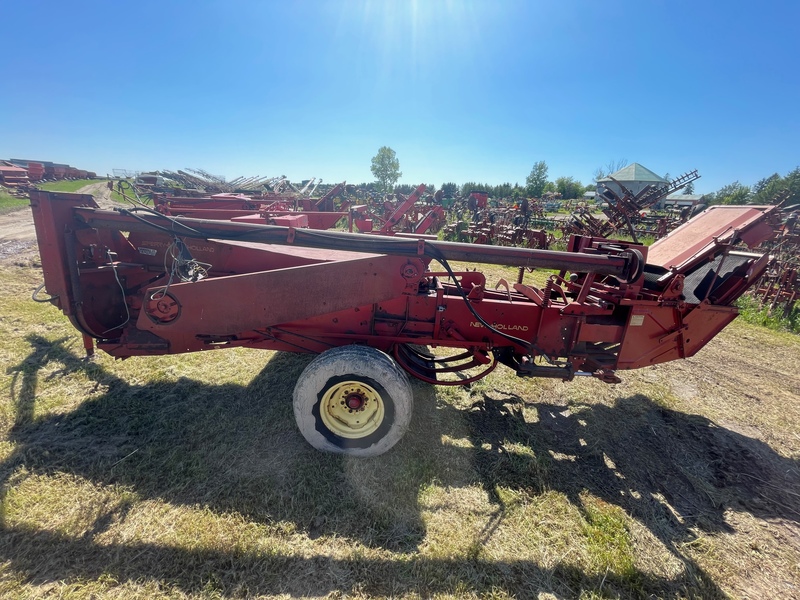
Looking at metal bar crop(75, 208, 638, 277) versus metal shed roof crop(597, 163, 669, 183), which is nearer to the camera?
metal bar crop(75, 208, 638, 277)

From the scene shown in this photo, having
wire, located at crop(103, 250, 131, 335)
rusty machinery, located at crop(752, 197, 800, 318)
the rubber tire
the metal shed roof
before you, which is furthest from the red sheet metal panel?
the metal shed roof

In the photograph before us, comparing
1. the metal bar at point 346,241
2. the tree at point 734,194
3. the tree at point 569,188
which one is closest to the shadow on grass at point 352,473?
the metal bar at point 346,241

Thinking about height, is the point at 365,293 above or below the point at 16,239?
above

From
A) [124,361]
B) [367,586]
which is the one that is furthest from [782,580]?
[124,361]

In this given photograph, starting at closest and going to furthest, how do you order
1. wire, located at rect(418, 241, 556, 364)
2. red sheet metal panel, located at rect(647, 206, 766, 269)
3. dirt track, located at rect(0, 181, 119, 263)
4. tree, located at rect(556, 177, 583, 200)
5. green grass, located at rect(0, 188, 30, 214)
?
wire, located at rect(418, 241, 556, 364)
red sheet metal panel, located at rect(647, 206, 766, 269)
dirt track, located at rect(0, 181, 119, 263)
green grass, located at rect(0, 188, 30, 214)
tree, located at rect(556, 177, 583, 200)

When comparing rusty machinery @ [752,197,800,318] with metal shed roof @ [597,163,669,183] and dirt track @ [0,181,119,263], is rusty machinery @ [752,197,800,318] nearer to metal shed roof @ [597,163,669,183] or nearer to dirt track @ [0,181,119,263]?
dirt track @ [0,181,119,263]

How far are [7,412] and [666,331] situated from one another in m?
6.32

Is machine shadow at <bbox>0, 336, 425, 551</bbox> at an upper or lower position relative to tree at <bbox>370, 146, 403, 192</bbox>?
lower

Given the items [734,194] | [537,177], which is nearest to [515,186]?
[537,177]

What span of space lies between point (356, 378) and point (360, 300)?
2.12 ft

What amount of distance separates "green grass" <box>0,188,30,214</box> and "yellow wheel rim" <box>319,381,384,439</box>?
20.8 m

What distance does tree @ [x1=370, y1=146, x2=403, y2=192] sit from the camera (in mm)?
61438

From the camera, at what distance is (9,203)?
1706 cm

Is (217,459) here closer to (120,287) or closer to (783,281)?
(120,287)
